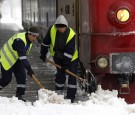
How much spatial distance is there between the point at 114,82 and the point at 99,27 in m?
1.01

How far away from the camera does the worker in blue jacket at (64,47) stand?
23.2ft

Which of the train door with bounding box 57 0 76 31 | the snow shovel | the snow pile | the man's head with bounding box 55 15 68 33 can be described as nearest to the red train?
the snow shovel

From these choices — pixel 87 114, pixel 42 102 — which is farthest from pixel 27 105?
pixel 87 114

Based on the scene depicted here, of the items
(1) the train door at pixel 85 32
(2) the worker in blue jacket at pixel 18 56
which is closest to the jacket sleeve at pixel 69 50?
(1) the train door at pixel 85 32

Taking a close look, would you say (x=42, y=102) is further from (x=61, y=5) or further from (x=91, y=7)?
(x=61, y=5)

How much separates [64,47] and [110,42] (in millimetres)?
911

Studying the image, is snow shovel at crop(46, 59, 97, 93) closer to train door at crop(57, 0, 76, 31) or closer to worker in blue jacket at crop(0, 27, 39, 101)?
worker in blue jacket at crop(0, 27, 39, 101)

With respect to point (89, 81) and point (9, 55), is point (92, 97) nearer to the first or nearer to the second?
point (89, 81)

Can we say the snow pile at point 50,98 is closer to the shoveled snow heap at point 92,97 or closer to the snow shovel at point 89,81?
the shoveled snow heap at point 92,97

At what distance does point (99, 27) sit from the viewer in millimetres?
6652

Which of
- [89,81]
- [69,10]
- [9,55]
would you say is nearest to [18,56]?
[9,55]

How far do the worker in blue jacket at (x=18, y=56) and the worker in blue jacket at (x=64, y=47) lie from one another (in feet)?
1.39

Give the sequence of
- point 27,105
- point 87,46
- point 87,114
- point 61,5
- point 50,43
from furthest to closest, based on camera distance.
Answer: point 61,5 → point 50,43 → point 87,46 → point 27,105 → point 87,114

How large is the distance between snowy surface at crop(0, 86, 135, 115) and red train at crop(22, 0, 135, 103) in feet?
0.92
